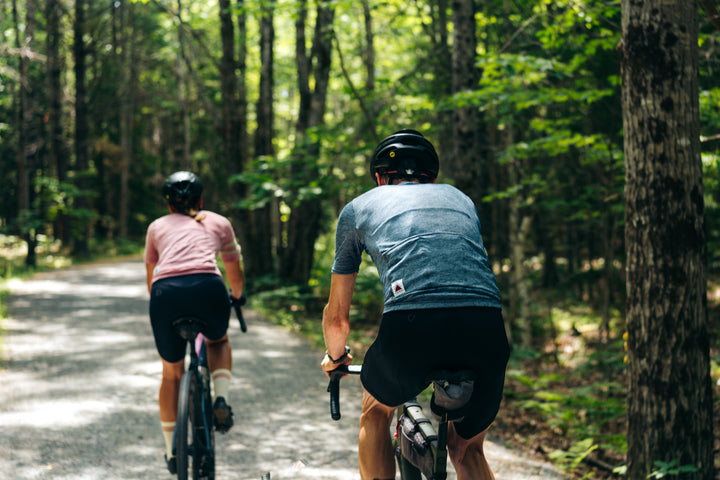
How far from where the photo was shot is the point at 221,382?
15.0 feet

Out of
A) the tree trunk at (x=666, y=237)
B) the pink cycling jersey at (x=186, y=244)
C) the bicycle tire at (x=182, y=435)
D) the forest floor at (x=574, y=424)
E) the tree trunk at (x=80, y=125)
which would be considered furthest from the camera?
the tree trunk at (x=80, y=125)

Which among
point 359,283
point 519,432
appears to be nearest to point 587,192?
point 359,283

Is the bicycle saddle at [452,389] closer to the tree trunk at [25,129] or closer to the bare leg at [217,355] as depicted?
the bare leg at [217,355]

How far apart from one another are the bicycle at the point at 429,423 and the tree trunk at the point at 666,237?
2.19 metres

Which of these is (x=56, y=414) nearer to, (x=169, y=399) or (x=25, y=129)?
(x=169, y=399)

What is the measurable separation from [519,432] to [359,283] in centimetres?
491

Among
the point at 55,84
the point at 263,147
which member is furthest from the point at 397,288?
the point at 55,84

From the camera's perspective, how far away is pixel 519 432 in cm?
643

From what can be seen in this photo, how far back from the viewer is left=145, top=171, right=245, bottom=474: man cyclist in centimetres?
411

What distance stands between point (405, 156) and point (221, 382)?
256 centimetres

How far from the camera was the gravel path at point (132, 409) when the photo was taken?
4895mm

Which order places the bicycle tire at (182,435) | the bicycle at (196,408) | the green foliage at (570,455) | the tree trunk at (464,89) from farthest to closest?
the tree trunk at (464,89) → the green foliage at (570,455) → the bicycle at (196,408) → the bicycle tire at (182,435)

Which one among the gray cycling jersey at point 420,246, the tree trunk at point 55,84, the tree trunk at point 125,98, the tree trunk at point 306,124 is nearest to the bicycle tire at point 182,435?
the gray cycling jersey at point 420,246

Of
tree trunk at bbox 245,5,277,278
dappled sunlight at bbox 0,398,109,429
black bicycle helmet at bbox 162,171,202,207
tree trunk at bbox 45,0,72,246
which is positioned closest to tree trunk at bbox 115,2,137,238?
tree trunk at bbox 45,0,72,246
